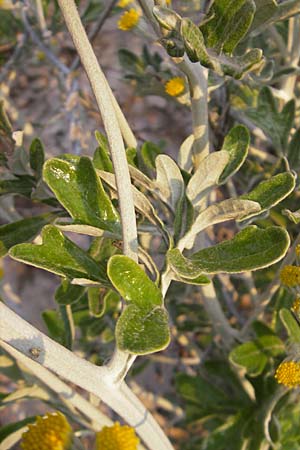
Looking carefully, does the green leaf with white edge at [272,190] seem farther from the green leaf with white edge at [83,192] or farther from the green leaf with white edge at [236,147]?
the green leaf with white edge at [83,192]

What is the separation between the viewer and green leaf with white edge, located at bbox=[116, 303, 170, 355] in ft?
2.21

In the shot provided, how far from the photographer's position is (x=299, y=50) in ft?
4.71

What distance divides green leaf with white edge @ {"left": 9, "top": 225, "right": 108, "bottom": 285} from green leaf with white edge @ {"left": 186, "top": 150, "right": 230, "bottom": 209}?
20 centimetres

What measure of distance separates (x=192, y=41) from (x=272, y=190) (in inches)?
10.3

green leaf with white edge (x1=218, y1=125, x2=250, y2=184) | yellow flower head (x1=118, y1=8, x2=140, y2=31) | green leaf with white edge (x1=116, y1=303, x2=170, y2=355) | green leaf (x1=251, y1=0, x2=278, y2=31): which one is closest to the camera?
green leaf with white edge (x1=116, y1=303, x2=170, y2=355)

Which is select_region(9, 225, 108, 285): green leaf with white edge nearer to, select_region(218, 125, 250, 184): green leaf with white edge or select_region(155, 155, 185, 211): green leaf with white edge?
select_region(155, 155, 185, 211): green leaf with white edge

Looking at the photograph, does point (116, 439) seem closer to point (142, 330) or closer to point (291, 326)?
point (142, 330)

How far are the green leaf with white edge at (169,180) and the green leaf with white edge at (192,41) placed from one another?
6.9 inches

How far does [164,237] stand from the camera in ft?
3.02

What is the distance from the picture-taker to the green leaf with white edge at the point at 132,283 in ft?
2.40

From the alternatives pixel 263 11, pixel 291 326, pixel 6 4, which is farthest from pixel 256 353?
pixel 6 4

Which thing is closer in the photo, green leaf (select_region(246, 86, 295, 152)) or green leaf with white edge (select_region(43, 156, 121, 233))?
green leaf with white edge (select_region(43, 156, 121, 233))

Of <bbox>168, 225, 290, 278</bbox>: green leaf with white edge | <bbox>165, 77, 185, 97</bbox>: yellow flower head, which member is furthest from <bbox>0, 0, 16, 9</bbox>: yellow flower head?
<bbox>168, 225, 290, 278</bbox>: green leaf with white edge

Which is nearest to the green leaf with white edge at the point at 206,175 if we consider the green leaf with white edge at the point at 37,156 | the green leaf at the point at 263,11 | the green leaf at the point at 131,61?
the green leaf at the point at 263,11
